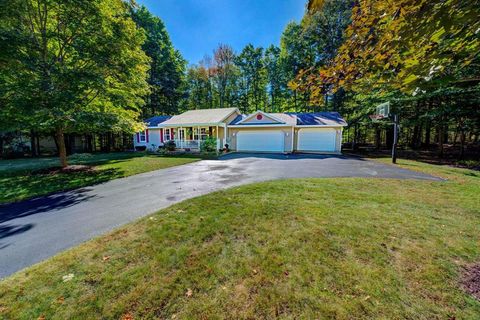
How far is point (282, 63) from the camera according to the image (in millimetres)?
29500

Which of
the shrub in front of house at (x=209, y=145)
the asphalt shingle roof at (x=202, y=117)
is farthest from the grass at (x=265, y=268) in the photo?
the asphalt shingle roof at (x=202, y=117)

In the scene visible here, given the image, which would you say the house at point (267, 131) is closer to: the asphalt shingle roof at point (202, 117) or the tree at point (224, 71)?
the asphalt shingle roof at point (202, 117)

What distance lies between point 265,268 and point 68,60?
13.1 metres

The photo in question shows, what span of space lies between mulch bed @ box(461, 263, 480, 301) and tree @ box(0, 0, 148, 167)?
34.6 feet

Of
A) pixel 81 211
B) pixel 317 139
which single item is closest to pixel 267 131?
pixel 317 139

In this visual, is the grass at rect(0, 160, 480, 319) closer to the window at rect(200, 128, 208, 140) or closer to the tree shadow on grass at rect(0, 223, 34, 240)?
the tree shadow on grass at rect(0, 223, 34, 240)

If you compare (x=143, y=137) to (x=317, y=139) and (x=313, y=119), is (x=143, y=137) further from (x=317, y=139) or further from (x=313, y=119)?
(x=317, y=139)

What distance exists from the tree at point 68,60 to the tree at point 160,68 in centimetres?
1849

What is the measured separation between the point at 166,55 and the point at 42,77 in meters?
24.7

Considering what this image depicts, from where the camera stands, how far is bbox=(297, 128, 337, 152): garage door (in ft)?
60.8

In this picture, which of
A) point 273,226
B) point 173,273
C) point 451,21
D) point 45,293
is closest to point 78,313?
point 45,293

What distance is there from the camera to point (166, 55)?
1168 inches

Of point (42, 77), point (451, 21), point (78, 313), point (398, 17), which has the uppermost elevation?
point (42, 77)

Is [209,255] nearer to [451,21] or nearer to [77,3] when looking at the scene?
[451,21]
